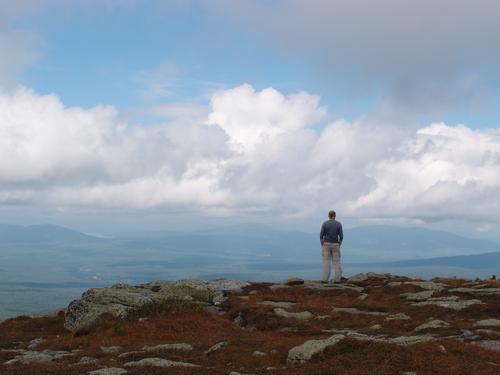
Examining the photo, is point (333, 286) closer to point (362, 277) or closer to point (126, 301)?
point (362, 277)

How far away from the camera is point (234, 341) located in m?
20.7

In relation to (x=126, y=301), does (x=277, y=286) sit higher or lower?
higher

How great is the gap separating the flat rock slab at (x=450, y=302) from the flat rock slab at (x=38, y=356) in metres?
19.3

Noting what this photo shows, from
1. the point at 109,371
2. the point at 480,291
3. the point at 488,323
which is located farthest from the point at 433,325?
the point at 109,371

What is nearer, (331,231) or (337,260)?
(331,231)

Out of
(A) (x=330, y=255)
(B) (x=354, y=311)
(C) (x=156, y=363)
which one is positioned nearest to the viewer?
(C) (x=156, y=363)

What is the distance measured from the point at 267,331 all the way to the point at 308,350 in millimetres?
8072

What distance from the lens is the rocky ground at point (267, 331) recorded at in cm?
1580

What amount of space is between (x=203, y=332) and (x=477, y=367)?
13148 mm

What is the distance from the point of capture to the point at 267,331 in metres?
24.6

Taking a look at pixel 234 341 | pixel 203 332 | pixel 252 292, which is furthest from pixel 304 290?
pixel 234 341

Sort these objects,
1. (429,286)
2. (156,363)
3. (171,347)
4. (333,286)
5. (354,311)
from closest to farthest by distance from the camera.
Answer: (156,363)
(171,347)
(354,311)
(429,286)
(333,286)

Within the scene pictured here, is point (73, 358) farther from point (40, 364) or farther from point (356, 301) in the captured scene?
point (356, 301)

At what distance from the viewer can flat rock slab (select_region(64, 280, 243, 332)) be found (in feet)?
91.9
